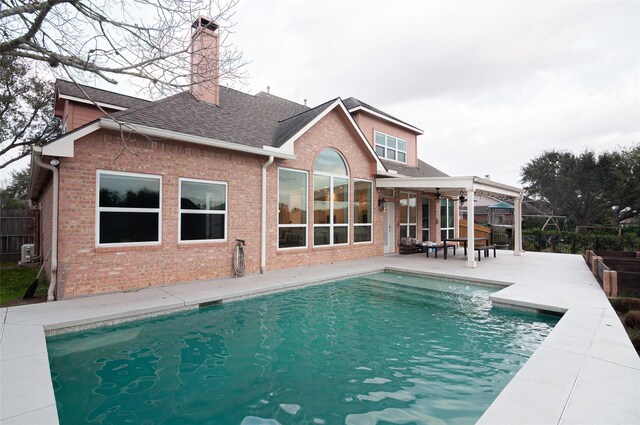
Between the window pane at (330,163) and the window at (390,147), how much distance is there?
4.22 metres

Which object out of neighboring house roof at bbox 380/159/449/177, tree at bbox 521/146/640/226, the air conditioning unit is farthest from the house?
tree at bbox 521/146/640/226

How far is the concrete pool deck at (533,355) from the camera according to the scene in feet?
9.12

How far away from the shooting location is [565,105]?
63.7ft

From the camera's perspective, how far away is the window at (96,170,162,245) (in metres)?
6.93

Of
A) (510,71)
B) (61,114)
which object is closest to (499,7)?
(510,71)

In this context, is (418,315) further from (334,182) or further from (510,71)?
(510,71)

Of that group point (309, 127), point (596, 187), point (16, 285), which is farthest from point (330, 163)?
point (596, 187)

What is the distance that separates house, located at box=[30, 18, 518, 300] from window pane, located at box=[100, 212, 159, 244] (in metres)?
0.02

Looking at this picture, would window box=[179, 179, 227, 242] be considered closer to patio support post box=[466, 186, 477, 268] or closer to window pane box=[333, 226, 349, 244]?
window pane box=[333, 226, 349, 244]

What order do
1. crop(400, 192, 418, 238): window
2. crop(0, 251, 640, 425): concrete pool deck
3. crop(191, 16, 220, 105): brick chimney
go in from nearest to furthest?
crop(0, 251, 640, 425): concrete pool deck < crop(191, 16, 220, 105): brick chimney < crop(400, 192, 418, 238): window

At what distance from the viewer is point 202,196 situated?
8477mm

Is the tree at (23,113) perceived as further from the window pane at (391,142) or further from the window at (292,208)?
the window pane at (391,142)

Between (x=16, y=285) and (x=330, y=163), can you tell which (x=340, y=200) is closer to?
(x=330, y=163)

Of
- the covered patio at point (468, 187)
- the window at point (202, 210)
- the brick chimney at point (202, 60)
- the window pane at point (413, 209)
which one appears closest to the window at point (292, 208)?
the window at point (202, 210)
